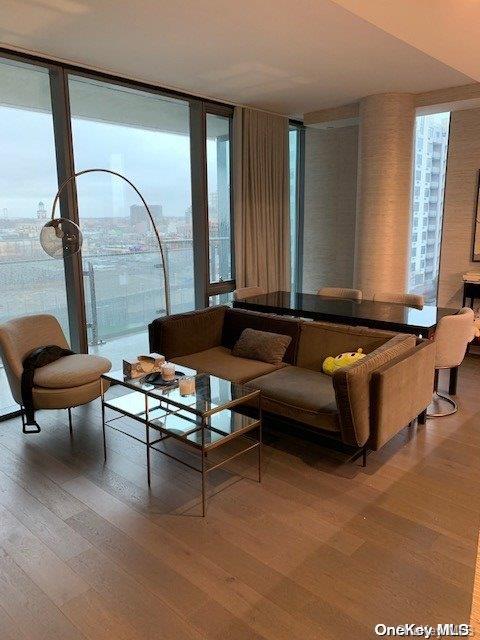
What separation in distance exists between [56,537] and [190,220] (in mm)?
3600

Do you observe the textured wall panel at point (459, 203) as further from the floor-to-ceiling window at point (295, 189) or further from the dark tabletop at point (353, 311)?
the floor-to-ceiling window at point (295, 189)

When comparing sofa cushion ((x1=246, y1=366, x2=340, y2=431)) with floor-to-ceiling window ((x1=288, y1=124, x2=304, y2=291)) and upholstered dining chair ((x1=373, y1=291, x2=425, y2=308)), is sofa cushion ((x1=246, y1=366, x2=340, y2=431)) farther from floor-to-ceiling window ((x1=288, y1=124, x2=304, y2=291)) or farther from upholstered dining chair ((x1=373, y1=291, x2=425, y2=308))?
floor-to-ceiling window ((x1=288, y1=124, x2=304, y2=291))

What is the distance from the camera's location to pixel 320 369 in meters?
3.73

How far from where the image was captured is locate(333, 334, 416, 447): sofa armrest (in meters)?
2.69

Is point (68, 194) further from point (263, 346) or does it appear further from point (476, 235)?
point (476, 235)

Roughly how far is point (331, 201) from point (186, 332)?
3.25 m

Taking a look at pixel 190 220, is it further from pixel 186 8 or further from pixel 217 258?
pixel 186 8

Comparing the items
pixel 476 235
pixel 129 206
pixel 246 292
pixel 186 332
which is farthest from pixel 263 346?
pixel 476 235

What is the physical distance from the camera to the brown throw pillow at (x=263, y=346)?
384 cm

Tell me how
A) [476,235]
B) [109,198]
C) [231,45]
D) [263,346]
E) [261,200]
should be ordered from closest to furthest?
[231,45]
[263,346]
[109,198]
[476,235]
[261,200]

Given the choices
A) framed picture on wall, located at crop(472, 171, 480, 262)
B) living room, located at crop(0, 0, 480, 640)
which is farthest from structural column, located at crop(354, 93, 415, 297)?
framed picture on wall, located at crop(472, 171, 480, 262)

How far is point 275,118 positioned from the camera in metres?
5.74

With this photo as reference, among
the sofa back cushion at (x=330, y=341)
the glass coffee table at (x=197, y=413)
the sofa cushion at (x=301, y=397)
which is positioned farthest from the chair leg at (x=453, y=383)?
the glass coffee table at (x=197, y=413)

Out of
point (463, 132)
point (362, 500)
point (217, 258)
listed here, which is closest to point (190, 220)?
point (217, 258)
